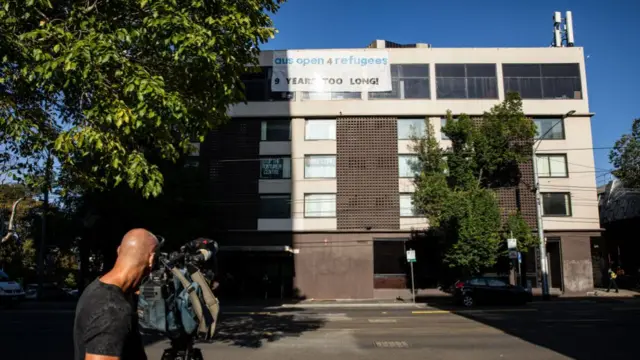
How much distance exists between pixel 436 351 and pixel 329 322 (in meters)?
6.39

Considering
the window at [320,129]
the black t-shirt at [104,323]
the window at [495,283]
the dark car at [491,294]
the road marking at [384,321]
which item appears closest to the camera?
the black t-shirt at [104,323]

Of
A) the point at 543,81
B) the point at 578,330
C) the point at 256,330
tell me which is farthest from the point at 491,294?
the point at 543,81

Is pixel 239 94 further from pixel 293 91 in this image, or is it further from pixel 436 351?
pixel 293 91

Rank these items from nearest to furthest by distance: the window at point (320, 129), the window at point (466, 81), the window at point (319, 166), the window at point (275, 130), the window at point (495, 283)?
the window at point (495, 283), the window at point (319, 166), the window at point (466, 81), the window at point (320, 129), the window at point (275, 130)

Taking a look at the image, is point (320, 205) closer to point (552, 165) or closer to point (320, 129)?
point (320, 129)

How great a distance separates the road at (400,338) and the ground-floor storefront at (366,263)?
42.6 feet

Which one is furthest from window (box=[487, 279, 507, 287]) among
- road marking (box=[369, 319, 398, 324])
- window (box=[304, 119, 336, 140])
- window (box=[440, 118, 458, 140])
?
window (box=[304, 119, 336, 140])

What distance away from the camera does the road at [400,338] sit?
9.80 m

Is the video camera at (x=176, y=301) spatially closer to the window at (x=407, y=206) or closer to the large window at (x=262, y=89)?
the window at (x=407, y=206)

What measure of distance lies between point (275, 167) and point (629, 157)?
75.2ft

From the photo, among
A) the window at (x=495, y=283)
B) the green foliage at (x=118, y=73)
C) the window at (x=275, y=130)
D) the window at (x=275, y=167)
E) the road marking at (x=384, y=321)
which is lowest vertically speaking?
the road marking at (x=384, y=321)

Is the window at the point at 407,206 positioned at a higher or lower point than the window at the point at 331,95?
lower

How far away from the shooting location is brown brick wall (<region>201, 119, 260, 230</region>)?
3089cm

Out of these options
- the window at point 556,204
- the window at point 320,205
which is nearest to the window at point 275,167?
the window at point 320,205
